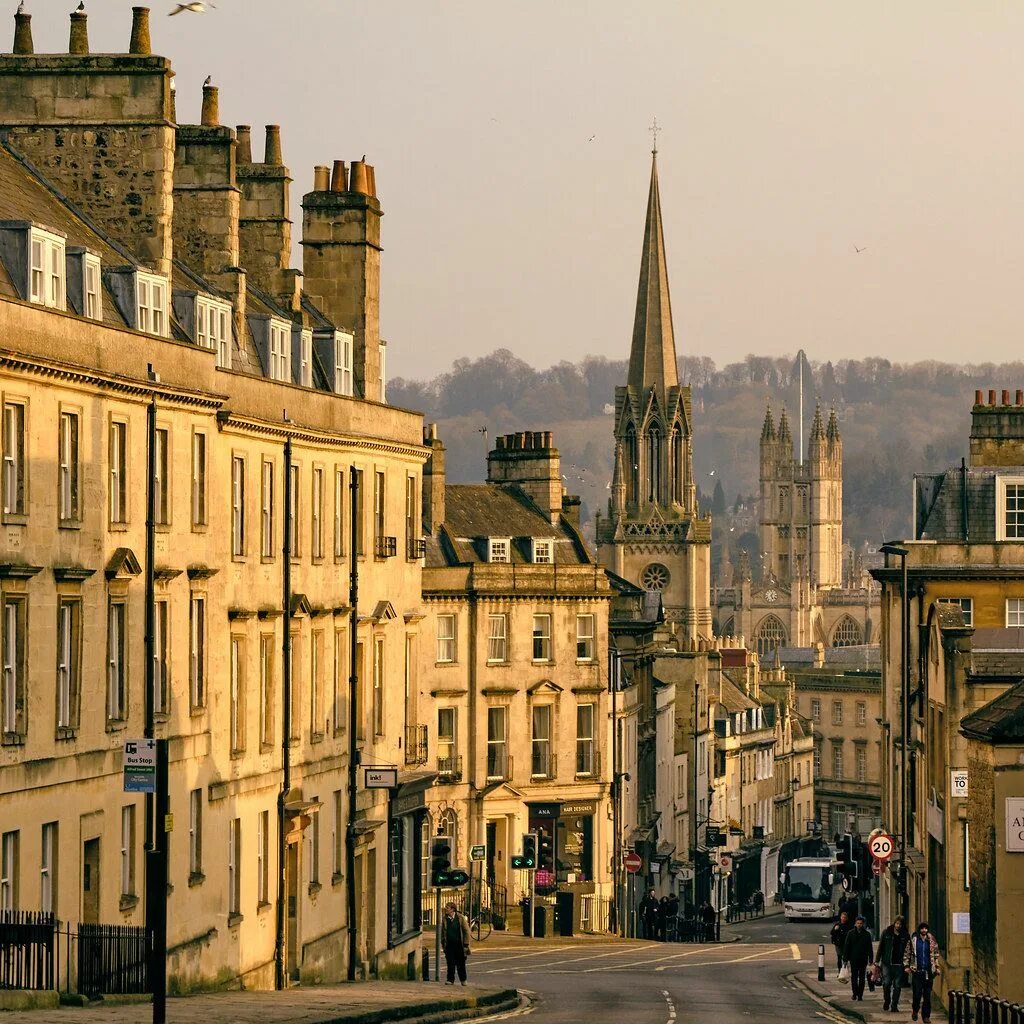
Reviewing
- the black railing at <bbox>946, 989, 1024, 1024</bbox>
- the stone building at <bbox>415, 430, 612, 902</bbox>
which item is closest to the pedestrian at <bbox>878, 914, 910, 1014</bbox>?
the black railing at <bbox>946, 989, 1024, 1024</bbox>

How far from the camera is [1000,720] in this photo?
1715 inches

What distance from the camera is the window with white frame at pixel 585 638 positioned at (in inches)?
3031

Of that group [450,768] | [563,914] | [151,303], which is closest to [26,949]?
[151,303]

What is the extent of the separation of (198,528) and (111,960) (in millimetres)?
8302

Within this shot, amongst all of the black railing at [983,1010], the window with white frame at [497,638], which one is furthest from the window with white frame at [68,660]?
the window with white frame at [497,638]

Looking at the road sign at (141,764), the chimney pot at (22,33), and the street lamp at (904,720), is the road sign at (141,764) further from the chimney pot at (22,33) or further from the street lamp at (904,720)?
the street lamp at (904,720)

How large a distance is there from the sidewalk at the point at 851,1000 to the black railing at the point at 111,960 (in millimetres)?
13846

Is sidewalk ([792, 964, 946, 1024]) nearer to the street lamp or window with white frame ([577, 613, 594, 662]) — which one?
the street lamp

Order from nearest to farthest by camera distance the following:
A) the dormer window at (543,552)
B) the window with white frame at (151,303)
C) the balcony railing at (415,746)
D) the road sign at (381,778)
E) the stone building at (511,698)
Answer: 1. the window with white frame at (151,303)
2. the road sign at (381,778)
3. the balcony railing at (415,746)
4. the stone building at (511,698)
5. the dormer window at (543,552)

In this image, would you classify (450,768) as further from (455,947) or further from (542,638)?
(455,947)

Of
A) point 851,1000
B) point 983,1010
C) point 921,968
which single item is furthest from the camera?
point 851,1000

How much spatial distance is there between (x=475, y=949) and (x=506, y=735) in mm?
9877

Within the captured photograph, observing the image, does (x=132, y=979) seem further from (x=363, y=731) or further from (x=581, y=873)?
(x=581, y=873)

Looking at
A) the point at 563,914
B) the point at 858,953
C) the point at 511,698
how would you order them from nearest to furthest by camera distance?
the point at 858,953, the point at 511,698, the point at 563,914
